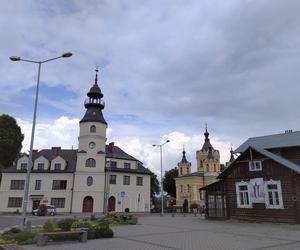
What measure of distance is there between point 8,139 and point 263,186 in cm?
4850

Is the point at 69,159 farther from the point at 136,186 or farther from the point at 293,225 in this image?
the point at 293,225

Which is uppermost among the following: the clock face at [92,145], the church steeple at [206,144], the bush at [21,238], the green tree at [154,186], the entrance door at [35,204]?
the church steeple at [206,144]

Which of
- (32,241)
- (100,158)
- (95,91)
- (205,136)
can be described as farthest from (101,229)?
(205,136)

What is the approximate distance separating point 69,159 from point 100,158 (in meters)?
7.54

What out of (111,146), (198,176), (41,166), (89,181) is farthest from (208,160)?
(41,166)

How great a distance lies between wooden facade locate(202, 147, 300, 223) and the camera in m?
26.1

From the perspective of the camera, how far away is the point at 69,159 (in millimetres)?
57812

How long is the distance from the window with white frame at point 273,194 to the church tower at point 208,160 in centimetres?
5382

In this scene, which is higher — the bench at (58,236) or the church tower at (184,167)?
the church tower at (184,167)

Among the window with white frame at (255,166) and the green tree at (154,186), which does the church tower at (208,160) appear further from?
the window with white frame at (255,166)

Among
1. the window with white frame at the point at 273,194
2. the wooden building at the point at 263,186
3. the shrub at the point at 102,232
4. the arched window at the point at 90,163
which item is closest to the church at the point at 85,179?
the arched window at the point at 90,163

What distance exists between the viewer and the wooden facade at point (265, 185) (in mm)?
26062

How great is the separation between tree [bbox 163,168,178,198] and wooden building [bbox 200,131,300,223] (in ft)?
194

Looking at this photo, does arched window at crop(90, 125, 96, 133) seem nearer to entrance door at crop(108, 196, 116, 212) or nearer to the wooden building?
entrance door at crop(108, 196, 116, 212)
